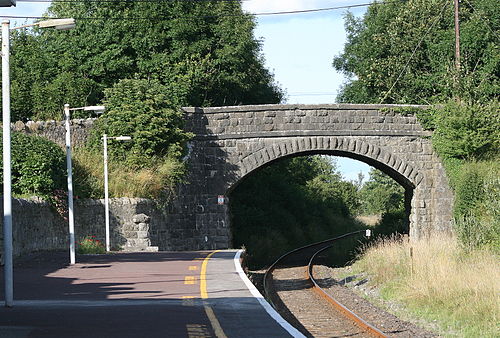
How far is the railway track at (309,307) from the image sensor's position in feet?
55.3

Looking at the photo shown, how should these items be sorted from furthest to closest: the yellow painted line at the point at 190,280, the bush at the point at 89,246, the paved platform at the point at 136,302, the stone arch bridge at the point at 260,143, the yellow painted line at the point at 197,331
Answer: the stone arch bridge at the point at 260,143 < the bush at the point at 89,246 < the yellow painted line at the point at 190,280 < the paved platform at the point at 136,302 < the yellow painted line at the point at 197,331

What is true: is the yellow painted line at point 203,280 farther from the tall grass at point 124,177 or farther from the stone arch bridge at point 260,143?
the stone arch bridge at point 260,143

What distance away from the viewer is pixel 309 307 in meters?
21.3

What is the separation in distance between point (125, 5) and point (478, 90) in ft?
57.2

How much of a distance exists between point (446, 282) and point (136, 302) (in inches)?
299

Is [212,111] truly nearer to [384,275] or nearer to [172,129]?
[172,129]

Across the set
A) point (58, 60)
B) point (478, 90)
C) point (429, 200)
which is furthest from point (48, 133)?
point (478, 90)

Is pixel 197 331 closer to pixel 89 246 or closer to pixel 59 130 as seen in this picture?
pixel 89 246

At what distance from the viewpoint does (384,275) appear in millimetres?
24984

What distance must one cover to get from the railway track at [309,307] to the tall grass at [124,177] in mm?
4788

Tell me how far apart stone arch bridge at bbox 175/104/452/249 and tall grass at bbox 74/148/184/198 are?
186 centimetres

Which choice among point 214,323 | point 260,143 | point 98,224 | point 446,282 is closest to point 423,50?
point 260,143

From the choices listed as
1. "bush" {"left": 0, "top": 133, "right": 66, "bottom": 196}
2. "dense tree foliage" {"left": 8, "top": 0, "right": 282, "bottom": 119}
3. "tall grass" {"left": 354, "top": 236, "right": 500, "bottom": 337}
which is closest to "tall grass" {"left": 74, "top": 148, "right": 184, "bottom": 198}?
"bush" {"left": 0, "top": 133, "right": 66, "bottom": 196}

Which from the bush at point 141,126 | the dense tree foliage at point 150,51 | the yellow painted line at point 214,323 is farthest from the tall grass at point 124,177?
the yellow painted line at point 214,323
